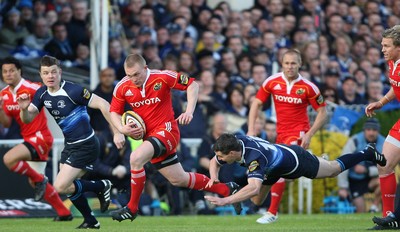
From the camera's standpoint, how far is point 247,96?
69.1ft

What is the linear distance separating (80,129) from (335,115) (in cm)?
688

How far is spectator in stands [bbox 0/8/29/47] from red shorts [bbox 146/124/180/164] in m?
7.24

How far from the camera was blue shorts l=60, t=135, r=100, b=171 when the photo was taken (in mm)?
14938

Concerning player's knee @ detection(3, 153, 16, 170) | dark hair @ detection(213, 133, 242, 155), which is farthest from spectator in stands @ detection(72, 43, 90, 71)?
dark hair @ detection(213, 133, 242, 155)

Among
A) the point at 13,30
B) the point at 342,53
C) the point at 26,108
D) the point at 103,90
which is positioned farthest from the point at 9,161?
the point at 342,53

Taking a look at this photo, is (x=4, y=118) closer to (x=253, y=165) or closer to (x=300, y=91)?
(x=300, y=91)

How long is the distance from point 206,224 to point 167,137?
6.82 ft

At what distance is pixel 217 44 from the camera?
23.8 meters

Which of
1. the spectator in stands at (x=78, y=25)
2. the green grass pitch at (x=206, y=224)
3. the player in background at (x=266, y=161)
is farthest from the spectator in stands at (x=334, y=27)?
the player in background at (x=266, y=161)

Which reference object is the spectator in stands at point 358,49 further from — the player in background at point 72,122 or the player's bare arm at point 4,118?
the player in background at point 72,122

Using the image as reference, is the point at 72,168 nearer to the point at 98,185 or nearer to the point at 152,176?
the point at 98,185

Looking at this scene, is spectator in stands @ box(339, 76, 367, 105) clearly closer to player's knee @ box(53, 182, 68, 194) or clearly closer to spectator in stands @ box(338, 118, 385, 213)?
spectator in stands @ box(338, 118, 385, 213)

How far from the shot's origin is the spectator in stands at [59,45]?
2081 centimetres

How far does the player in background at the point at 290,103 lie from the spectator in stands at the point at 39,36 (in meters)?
6.09
